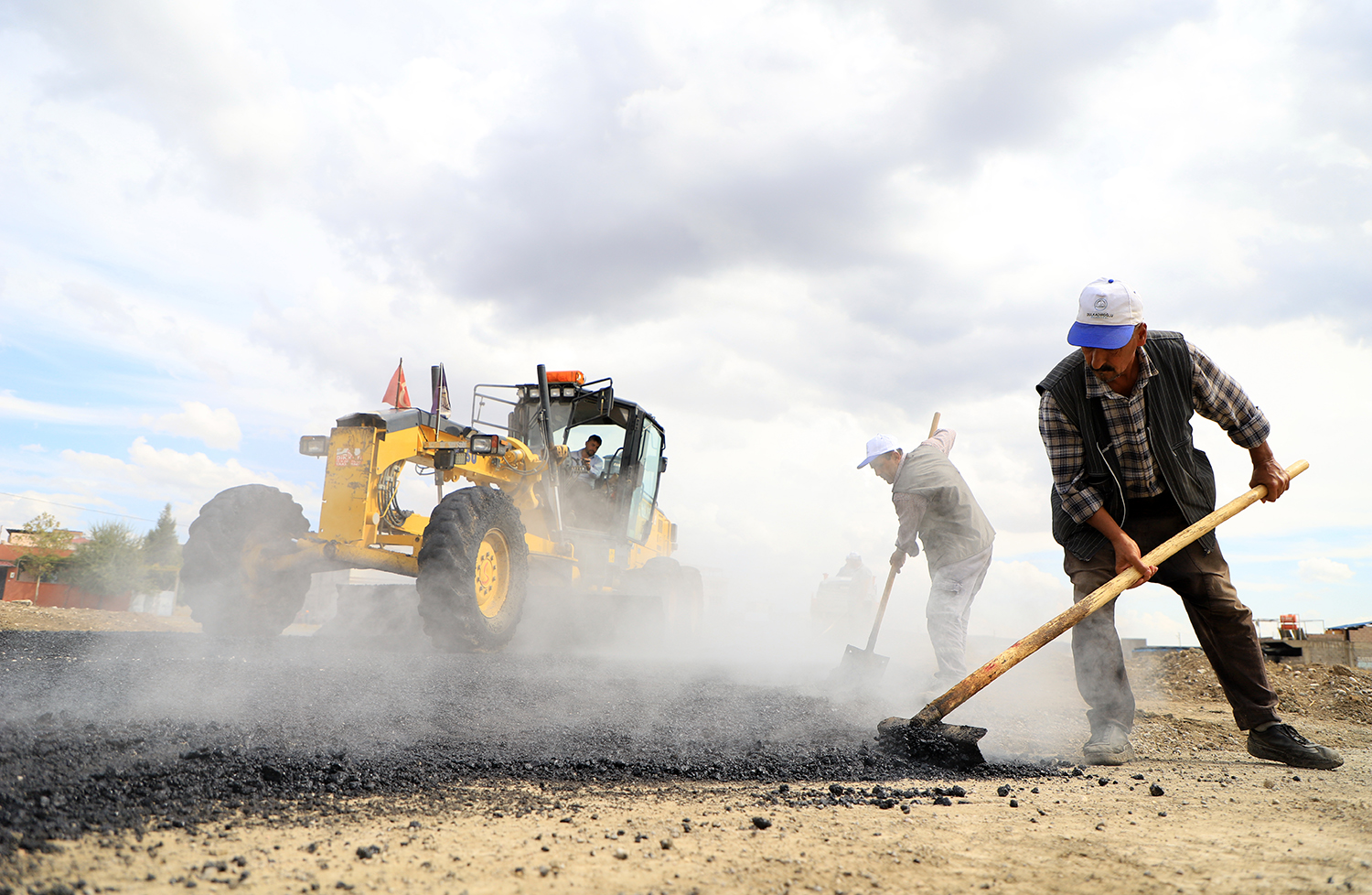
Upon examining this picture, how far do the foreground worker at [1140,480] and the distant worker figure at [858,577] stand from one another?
12.5m

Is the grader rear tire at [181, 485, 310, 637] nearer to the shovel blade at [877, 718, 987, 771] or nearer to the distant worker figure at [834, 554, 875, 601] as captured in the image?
the shovel blade at [877, 718, 987, 771]

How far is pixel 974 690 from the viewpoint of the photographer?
3178 millimetres

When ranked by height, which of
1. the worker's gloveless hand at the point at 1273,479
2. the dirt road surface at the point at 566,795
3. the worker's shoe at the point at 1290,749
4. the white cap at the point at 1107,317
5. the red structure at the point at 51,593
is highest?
Answer: the white cap at the point at 1107,317

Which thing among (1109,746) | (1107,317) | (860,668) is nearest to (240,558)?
(860,668)

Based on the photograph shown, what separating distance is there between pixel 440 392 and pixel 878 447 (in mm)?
3793

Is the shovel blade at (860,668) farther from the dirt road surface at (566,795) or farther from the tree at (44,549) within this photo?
the tree at (44,549)

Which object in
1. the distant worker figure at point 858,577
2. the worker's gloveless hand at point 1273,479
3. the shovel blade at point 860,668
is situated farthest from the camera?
the distant worker figure at point 858,577

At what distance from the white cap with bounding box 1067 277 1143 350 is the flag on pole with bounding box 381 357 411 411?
5.87 m

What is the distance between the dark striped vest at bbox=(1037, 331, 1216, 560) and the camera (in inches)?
130

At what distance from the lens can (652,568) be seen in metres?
9.59

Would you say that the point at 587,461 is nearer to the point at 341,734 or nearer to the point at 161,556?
the point at 341,734

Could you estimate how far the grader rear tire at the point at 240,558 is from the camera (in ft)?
20.1

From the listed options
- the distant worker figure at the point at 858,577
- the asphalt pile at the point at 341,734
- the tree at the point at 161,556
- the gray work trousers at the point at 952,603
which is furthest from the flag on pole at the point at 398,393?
the tree at the point at 161,556

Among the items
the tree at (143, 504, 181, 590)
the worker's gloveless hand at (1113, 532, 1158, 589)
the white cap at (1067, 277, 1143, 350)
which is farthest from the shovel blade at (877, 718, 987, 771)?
the tree at (143, 504, 181, 590)
